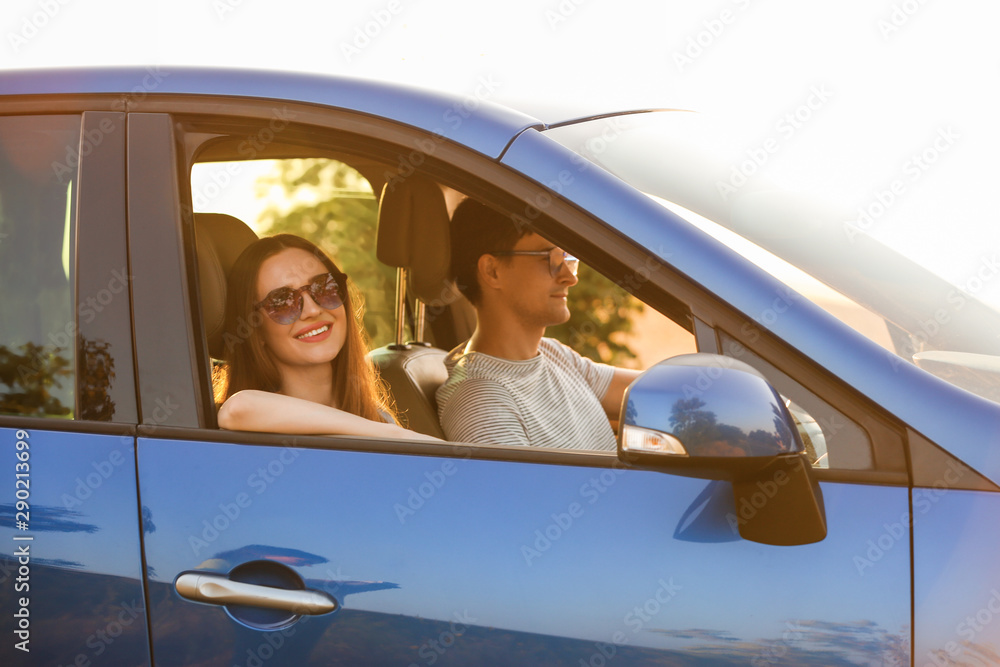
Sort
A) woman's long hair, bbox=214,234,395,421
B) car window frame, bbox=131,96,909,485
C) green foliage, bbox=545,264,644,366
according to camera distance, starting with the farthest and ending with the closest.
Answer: green foliage, bbox=545,264,644,366
woman's long hair, bbox=214,234,395,421
car window frame, bbox=131,96,909,485

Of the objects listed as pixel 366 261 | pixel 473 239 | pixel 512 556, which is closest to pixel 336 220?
pixel 366 261

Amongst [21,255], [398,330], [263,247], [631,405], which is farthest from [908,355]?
[398,330]

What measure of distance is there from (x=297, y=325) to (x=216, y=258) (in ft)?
1.14

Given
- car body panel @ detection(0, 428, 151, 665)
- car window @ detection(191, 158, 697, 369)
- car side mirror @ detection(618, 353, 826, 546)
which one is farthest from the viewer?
car window @ detection(191, 158, 697, 369)

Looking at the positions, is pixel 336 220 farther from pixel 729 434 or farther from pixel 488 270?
pixel 729 434

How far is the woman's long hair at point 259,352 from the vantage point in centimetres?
203

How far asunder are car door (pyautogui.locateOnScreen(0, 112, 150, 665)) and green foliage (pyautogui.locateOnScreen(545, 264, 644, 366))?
4.80m

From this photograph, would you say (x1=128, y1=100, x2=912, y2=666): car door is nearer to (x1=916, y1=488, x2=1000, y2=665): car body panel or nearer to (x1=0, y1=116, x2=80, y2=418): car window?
(x1=916, y1=488, x2=1000, y2=665): car body panel

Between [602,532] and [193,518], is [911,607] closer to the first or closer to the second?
[602,532]

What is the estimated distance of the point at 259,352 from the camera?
82.4 inches

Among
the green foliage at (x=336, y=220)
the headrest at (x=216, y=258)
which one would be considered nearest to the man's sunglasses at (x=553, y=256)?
the headrest at (x=216, y=258)

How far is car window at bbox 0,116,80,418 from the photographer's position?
165 centimetres

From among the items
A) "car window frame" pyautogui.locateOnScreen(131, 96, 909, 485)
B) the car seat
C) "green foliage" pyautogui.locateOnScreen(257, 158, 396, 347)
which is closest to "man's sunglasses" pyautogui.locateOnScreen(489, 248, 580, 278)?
the car seat

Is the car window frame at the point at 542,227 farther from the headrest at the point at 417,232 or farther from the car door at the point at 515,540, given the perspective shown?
the headrest at the point at 417,232
